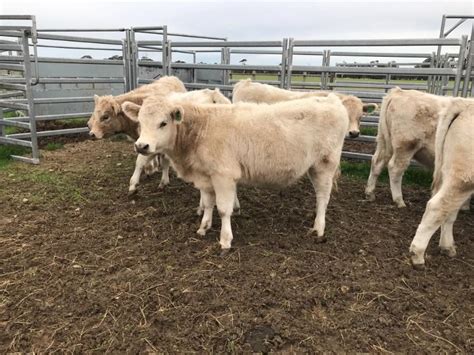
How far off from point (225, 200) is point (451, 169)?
242 centimetres

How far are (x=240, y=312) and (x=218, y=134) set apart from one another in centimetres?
205

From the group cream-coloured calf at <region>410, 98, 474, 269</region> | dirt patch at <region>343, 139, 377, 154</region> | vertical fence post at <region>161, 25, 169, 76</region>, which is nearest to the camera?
cream-coloured calf at <region>410, 98, 474, 269</region>

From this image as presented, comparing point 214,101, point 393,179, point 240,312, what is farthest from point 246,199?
point 240,312

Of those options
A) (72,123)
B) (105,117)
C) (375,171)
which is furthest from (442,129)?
(72,123)

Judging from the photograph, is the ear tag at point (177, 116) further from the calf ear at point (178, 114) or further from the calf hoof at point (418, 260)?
the calf hoof at point (418, 260)

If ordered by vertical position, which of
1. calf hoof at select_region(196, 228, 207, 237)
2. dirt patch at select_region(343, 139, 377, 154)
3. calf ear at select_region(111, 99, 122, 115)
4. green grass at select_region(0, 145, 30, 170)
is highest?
calf ear at select_region(111, 99, 122, 115)

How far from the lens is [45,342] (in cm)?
299

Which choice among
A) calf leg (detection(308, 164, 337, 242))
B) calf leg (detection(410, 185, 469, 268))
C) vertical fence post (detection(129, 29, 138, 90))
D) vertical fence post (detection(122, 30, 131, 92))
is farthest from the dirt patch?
vertical fence post (detection(122, 30, 131, 92))

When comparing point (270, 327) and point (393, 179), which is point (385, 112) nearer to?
point (393, 179)

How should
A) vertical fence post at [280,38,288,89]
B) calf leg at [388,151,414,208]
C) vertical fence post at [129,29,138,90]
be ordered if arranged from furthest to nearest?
1. vertical fence post at [129,29,138,90]
2. vertical fence post at [280,38,288,89]
3. calf leg at [388,151,414,208]

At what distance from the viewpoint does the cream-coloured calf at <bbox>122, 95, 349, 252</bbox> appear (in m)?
4.43

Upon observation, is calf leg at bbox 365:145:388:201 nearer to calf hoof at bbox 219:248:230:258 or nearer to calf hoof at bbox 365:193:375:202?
calf hoof at bbox 365:193:375:202

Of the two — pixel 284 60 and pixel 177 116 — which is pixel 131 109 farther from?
pixel 284 60

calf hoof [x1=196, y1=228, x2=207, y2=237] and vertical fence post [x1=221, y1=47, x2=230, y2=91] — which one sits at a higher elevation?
vertical fence post [x1=221, y1=47, x2=230, y2=91]
